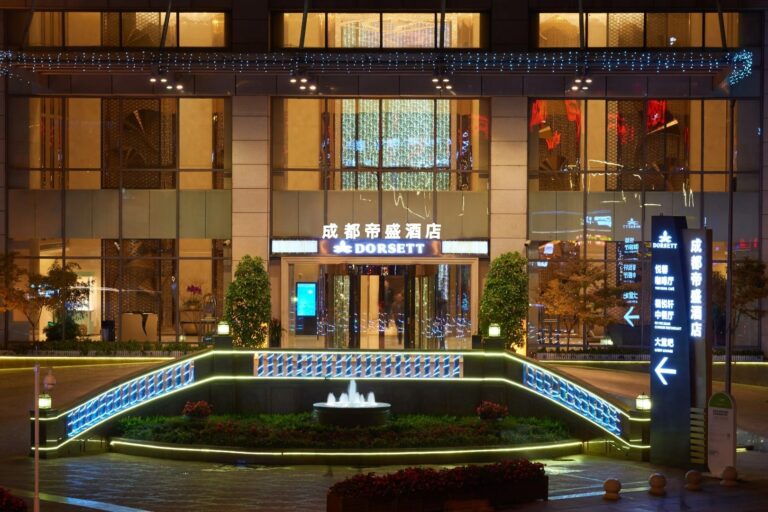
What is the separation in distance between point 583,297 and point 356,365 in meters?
10.5

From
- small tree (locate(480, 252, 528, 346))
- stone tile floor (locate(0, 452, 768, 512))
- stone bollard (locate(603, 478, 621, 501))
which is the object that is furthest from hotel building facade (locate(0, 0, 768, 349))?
stone bollard (locate(603, 478, 621, 501))

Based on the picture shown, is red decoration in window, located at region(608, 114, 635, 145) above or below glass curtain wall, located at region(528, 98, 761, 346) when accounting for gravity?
above

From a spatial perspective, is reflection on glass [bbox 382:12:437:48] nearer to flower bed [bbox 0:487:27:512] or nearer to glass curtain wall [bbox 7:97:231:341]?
glass curtain wall [bbox 7:97:231:341]

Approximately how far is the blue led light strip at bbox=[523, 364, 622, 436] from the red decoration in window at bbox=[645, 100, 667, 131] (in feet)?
44.1

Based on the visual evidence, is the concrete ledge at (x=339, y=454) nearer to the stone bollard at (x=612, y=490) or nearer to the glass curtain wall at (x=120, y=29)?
the stone bollard at (x=612, y=490)

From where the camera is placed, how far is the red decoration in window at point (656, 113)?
1631 inches

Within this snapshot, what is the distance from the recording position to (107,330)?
41344 mm

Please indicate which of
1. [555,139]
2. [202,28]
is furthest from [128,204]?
[555,139]

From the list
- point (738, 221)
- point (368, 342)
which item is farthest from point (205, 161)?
point (738, 221)

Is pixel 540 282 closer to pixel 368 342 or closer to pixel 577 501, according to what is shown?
pixel 368 342

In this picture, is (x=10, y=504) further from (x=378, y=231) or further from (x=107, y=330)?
(x=378, y=231)

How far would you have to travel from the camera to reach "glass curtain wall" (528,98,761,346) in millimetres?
41188

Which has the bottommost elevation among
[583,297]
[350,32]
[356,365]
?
[356,365]

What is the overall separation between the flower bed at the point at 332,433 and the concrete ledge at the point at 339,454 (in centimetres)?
46
